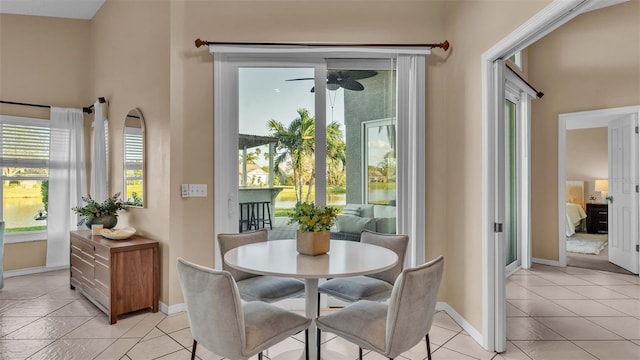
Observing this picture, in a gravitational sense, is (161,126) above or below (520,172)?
above

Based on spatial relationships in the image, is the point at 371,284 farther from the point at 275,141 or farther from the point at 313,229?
the point at 275,141

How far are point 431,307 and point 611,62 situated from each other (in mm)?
4719

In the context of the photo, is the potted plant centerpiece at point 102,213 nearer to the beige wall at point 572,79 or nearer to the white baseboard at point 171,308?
the white baseboard at point 171,308

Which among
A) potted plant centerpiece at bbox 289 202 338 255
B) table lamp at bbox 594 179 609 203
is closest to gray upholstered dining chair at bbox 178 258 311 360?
potted plant centerpiece at bbox 289 202 338 255

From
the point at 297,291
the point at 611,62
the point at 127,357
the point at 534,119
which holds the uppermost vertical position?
the point at 611,62

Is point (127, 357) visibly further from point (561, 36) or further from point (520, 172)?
point (561, 36)

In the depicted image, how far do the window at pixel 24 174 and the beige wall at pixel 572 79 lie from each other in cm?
664

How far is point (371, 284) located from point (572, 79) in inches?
175

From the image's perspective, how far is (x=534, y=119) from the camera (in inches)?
196

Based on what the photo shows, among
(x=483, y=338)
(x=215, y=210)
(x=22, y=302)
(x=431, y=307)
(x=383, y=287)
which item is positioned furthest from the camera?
(x=22, y=302)

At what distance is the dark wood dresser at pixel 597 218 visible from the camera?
22.4ft

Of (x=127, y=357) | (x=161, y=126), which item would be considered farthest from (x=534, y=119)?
(x=127, y=357)

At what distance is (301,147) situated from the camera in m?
3.17

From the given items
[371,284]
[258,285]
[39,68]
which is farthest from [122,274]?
[39,68]
